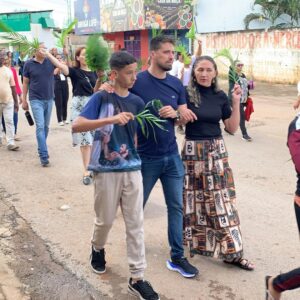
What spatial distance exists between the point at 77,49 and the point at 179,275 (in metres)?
3.71

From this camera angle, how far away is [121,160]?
→ 3445 millimetres

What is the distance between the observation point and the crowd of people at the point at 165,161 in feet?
11.3

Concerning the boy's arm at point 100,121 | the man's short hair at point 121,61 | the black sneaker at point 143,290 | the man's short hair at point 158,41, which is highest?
the man's short hair at point 158,41

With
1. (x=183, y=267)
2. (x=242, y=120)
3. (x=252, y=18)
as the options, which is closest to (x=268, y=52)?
(x=252, y=18)

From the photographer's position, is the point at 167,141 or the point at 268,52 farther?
the point at 268,52

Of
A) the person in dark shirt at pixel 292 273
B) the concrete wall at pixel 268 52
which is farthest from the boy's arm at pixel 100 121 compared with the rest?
the concrete wall at pixel 268 52

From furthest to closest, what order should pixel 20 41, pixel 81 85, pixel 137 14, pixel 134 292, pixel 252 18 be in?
pixel 137 14
pixel 252 18
pixel 81 85
pixel 20 41
pixel 134 292

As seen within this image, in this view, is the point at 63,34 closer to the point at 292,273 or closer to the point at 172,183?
the point at 172,183

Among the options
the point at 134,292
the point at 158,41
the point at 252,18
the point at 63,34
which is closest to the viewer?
the point at 134,292

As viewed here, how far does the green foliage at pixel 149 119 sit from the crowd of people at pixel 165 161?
2cm

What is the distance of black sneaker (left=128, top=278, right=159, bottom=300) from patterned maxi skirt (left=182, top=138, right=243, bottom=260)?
777 millimetres

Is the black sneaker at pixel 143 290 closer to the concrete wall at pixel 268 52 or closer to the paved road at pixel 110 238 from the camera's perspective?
the paved road at pixel 110 238

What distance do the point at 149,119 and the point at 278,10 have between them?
65.1 feet

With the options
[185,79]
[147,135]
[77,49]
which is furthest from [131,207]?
[185,79]
